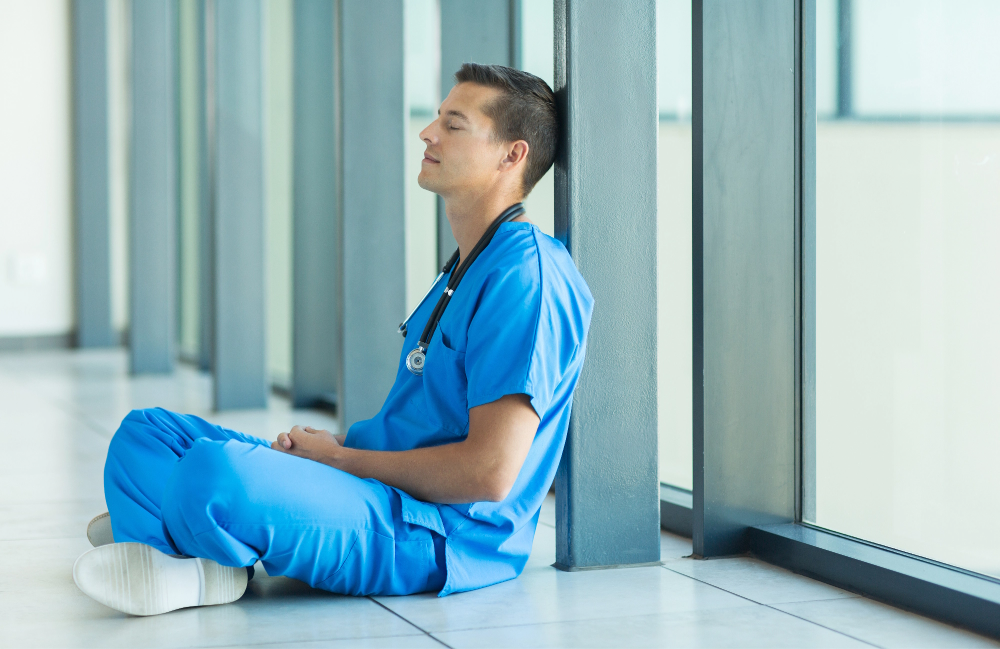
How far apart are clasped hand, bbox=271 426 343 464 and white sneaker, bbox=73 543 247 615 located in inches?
9.6

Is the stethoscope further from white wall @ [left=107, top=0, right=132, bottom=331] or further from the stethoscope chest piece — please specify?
white wall @ [left=107, top=0, right=132, bottom=331]

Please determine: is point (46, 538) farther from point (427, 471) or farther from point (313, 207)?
point (313, 207)

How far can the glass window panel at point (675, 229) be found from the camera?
8.57ft

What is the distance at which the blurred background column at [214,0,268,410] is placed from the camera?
457cm

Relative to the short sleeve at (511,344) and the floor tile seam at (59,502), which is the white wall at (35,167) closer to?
the floor tile seam at (59,502)

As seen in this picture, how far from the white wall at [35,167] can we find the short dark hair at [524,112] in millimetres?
6179

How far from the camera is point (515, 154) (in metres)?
2.03

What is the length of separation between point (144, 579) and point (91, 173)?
20.5 ft

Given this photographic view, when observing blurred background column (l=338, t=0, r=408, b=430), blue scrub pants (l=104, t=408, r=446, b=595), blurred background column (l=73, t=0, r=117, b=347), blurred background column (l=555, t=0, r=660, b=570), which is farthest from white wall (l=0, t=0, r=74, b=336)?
blurred background column (l=555, t=0, r=660, b=570)

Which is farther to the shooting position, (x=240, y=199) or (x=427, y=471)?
(x=240, y=199)

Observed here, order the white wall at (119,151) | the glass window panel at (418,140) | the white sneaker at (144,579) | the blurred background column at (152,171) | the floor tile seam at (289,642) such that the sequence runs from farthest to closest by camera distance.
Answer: the white wall at (119,151)
the blurred background column at (152,171)
the glass window panel at (418,140)
the white sneaker at (144,579)
the floor tile seam at (289,642)

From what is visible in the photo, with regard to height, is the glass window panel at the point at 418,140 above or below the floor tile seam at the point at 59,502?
above

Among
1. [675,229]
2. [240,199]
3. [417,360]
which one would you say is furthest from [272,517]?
[240,199]

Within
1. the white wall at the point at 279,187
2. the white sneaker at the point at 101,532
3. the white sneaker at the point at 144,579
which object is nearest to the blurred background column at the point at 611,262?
the white sneaker at the point at 144,579
